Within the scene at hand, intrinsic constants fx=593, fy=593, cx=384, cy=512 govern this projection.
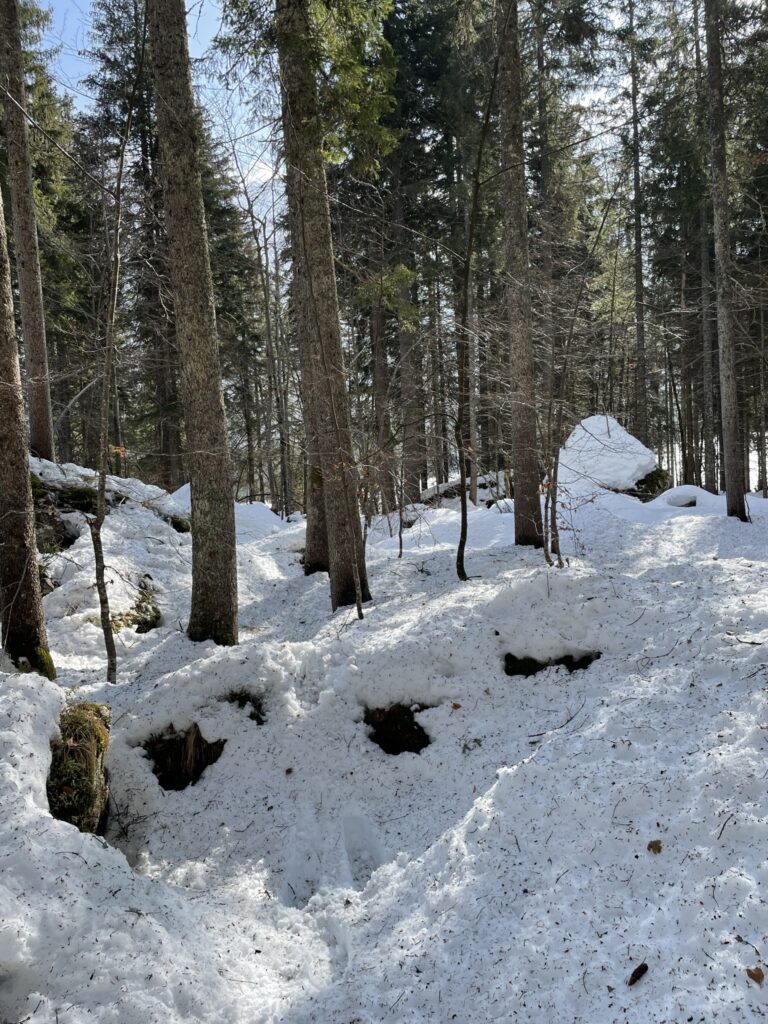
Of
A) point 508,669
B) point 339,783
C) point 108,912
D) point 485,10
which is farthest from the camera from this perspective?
point 485,10

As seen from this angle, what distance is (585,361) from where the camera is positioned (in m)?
8.39

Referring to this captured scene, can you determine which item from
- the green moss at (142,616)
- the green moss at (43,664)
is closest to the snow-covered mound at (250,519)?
the green moss at (142,616)

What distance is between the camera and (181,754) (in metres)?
4.88

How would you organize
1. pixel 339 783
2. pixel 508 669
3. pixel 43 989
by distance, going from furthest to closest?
pixel 508 669 < pixel 339 783 < pixel 43 989

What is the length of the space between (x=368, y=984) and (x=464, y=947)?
0.51 meters

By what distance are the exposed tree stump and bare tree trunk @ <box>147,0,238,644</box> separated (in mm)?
2087

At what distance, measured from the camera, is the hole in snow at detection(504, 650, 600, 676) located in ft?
17.4

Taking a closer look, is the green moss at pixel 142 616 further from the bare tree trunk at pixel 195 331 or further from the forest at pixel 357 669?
the bare tree trunk at pixel 195 331

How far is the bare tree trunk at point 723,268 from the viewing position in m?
11.0

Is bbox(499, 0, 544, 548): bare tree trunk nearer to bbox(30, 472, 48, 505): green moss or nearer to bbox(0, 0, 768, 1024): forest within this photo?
bbox(0, 0, 768, 1024): forest

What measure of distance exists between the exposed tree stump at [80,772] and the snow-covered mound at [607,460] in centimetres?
1299

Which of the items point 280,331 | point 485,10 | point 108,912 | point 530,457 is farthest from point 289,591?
point 280,331

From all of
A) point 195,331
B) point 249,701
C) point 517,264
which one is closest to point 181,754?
point 249,701

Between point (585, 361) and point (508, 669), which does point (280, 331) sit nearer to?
point (585, 361)
